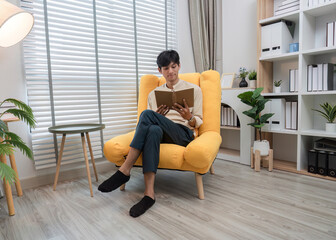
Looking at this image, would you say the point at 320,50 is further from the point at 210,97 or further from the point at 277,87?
the point at 210,97

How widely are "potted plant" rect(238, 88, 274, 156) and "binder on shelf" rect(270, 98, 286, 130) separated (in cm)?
15

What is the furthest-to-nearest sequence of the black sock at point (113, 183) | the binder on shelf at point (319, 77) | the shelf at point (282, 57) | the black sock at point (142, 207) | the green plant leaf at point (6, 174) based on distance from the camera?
1. the shelf at point (282, 57)
2. the binder on shelf at point (319, 77)
3. the black sock at point (113, 183)
4. the black sock at point (142, 207)
5. the green plant leaf at point (6, 174)

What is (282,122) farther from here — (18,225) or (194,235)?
(18,225)

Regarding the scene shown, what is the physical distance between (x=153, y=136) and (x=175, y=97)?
0.51 meters

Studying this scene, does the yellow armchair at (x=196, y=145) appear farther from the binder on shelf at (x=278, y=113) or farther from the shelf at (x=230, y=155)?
the shelf at (x=230, y=155)

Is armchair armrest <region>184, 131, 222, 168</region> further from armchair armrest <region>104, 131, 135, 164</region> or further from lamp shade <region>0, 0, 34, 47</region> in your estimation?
lamp shade <region>0, 0, 34, 47</region>

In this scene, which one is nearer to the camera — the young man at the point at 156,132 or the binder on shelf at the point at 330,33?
the young man at the point at 156,132

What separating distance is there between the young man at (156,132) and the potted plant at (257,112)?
0.58 metres

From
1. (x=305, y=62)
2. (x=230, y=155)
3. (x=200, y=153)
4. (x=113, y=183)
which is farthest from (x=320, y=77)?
(x=113, y=183)

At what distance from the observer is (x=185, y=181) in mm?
2154

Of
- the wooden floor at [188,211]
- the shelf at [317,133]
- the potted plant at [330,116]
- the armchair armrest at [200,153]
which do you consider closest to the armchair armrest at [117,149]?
the wooden floor at [188,211]

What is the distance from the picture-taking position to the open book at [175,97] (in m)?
2.03

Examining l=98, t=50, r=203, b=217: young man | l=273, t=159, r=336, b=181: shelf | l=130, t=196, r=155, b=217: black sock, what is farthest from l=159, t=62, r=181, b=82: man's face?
l=273, t=159, r=336, b=181: shelf

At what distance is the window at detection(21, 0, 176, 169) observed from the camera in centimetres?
208
